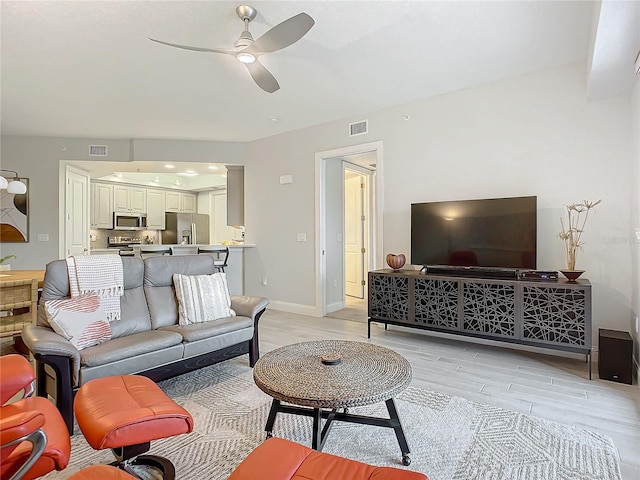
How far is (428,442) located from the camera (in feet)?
6.56

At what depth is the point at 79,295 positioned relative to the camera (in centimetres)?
257

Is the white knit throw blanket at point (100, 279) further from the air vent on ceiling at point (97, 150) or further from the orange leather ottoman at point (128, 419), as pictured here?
the air vent on ceiling at point (97, 150)

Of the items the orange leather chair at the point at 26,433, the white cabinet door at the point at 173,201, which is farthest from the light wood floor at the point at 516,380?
the white cabinet door at the point at 173,201

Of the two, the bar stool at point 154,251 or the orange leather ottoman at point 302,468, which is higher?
the bar stool at point 154,251

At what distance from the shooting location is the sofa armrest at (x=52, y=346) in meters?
2.01

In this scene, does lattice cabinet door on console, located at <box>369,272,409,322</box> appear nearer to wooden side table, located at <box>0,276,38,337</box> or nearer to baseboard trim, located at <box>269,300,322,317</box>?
baseboard trim, located at <box>269,300,322,317</box>

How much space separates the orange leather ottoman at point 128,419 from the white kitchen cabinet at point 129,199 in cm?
778

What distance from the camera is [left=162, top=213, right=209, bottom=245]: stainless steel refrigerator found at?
912cm

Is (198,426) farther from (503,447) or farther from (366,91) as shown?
(366,91)

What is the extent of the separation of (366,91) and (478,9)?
1.62 meters

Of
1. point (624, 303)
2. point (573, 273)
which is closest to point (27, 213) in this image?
point (573, 273)

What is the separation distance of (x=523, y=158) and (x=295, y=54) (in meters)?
2.48

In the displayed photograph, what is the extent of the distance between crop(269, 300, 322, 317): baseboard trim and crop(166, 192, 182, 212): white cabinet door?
5302 mm

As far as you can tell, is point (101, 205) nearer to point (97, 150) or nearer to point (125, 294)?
point (97, 150)
